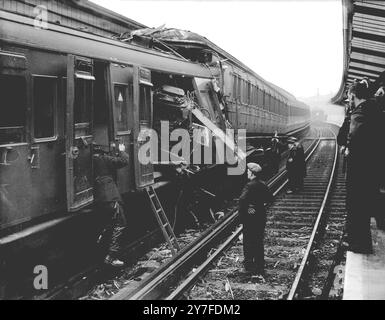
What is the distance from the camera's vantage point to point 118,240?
7176mm

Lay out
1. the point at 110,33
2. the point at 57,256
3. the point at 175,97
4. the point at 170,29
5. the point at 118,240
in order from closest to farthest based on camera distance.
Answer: the point at 57,256, the point at 118,240, the point at 175,97, the point at 170,29, the point at 110,33

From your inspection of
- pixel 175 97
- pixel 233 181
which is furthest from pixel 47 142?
pixel 233 181

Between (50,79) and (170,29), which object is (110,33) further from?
(50,79)

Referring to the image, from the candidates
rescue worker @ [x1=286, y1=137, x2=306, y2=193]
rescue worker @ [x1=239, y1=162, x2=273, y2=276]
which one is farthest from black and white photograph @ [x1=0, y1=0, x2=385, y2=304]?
rescue worker @ [x1=286, y1=137, x2=306, y2=193]

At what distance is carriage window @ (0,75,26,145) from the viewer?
16.7 feet

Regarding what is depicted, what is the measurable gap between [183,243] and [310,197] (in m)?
6.35

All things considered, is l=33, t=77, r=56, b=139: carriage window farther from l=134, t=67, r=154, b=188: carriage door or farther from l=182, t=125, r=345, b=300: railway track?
l=182, t=125, r=345, b=300: railway track

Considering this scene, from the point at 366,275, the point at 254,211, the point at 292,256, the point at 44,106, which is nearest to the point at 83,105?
the point at 44,106

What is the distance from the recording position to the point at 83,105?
657 centimetres

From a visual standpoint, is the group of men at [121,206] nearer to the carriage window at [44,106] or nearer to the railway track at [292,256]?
the railway track at [292,256]

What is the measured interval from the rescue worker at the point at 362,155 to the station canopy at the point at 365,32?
7.10 ft

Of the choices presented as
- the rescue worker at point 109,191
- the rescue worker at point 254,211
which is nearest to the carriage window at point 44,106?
the rescue worker at point 109,191

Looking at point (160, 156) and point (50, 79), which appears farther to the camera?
point (160, 156)

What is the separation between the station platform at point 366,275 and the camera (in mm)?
5133
